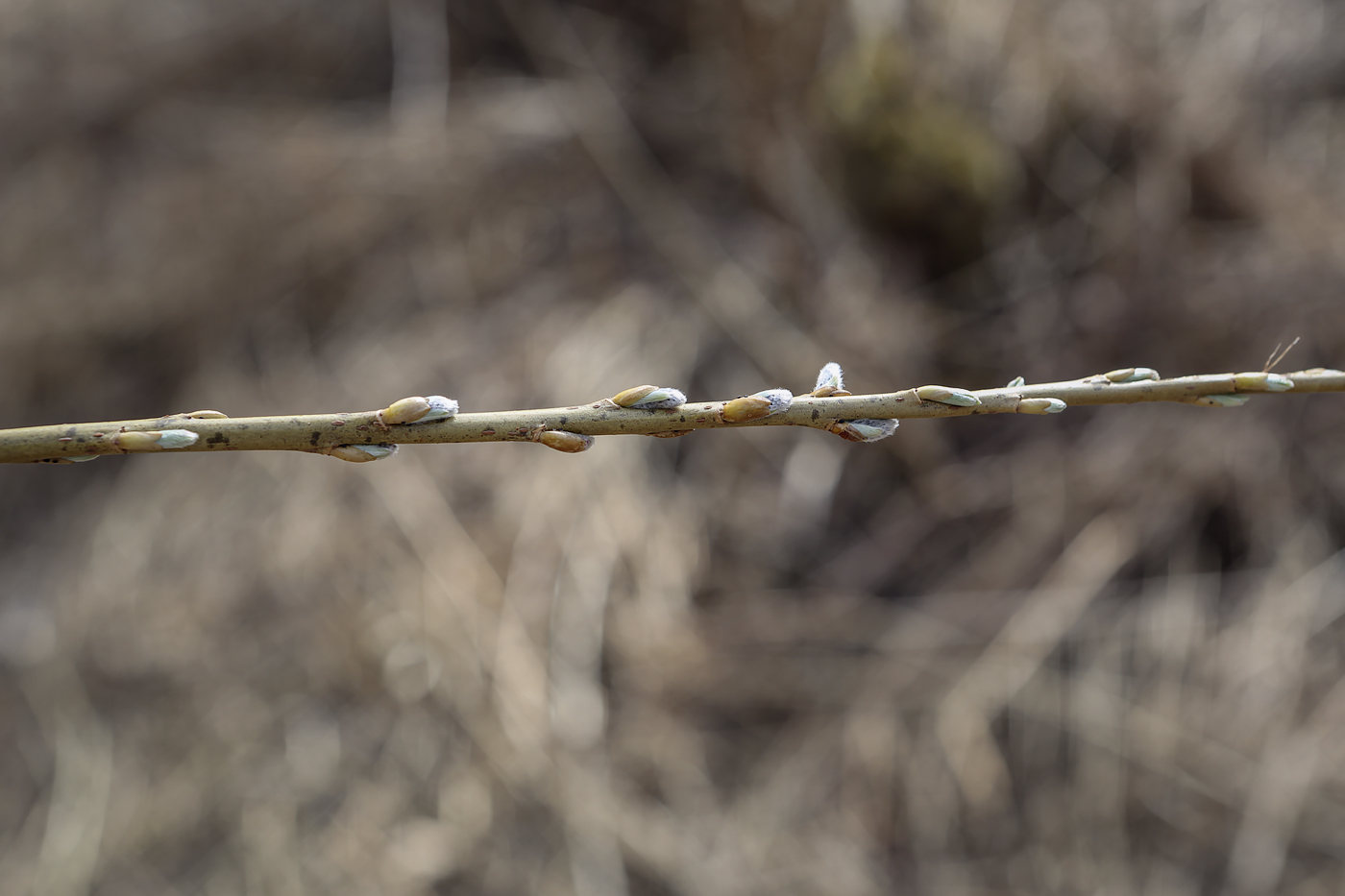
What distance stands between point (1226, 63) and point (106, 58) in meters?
4.11

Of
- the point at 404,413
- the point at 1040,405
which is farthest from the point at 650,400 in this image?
the point at 1040,405

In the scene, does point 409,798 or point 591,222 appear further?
point 591,222

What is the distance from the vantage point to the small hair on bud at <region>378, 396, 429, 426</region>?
603mm

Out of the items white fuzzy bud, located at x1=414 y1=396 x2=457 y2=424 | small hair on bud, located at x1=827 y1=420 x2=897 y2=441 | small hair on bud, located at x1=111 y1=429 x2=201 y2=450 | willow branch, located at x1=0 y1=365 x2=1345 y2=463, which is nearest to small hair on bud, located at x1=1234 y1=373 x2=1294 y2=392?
willow branch, located at x1=0 y1=365 x2=1345 y2=463

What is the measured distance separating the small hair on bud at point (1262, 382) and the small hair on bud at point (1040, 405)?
0.15 m

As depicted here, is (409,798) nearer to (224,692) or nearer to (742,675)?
(224,692)

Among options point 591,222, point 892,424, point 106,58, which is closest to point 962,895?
point 892,424

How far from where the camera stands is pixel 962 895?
6.20 feet

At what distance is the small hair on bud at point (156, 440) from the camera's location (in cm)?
58

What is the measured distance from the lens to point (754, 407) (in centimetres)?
60

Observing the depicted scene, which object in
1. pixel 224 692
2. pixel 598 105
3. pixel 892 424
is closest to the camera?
pixel 892 424

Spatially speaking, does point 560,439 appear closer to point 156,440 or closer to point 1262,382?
point 156,440

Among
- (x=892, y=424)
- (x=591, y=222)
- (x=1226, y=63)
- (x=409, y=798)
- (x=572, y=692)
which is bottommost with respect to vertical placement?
(x=409, y=798)

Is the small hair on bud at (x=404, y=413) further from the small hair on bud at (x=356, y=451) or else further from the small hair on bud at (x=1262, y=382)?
the small hair on bud at (x=1262, y=382)
